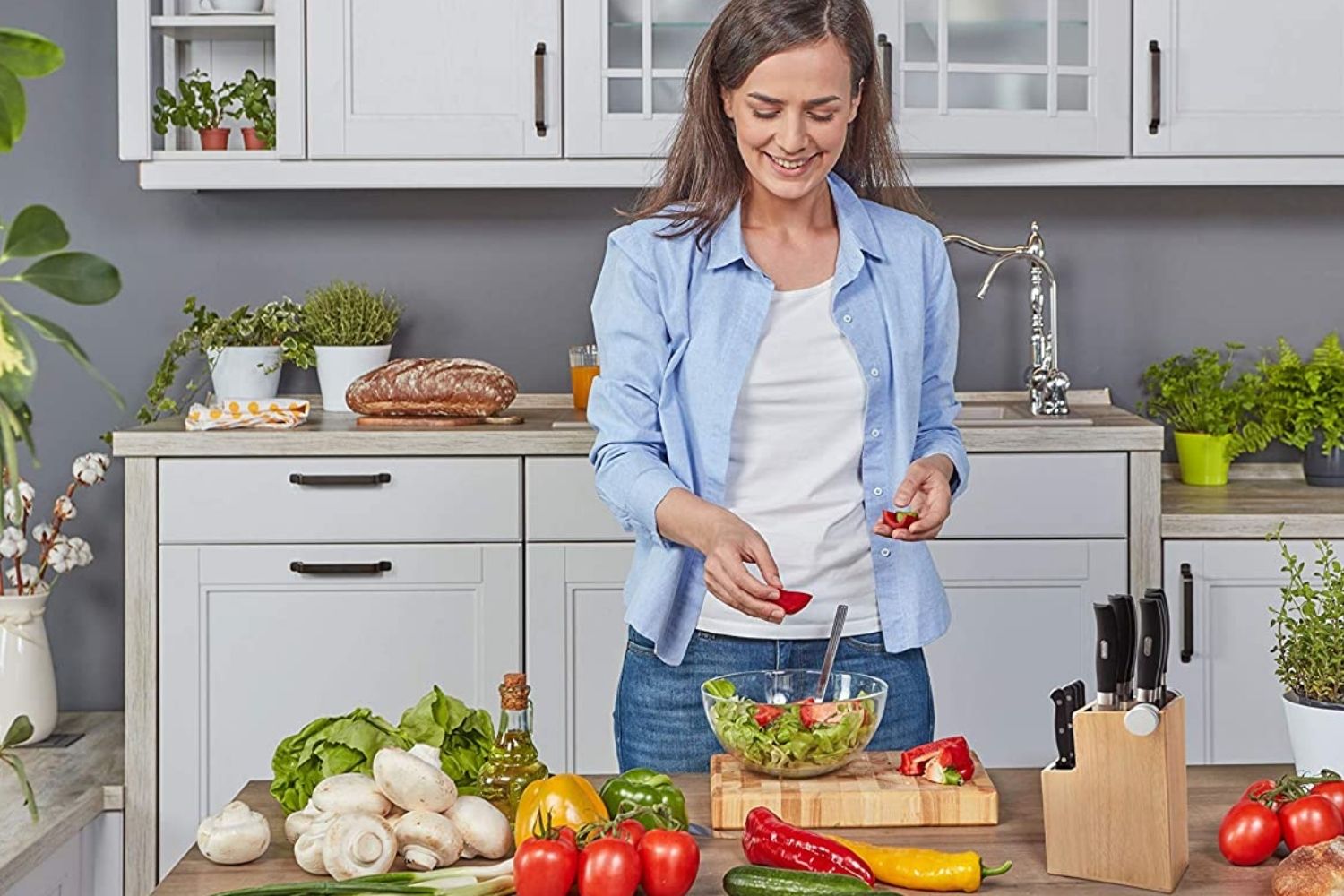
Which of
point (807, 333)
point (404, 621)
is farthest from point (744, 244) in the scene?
point (404, 621)

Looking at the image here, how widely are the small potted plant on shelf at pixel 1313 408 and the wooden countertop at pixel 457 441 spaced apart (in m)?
0.55

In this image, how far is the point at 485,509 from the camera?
3.10m

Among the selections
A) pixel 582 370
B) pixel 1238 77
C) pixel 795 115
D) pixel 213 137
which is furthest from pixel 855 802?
pixel 213 137

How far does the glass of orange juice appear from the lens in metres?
3.44

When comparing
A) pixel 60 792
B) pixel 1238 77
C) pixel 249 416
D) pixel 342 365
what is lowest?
pixel 60 792

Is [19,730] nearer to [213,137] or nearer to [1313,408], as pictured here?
[213,137]

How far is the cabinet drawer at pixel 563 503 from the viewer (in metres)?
3.09

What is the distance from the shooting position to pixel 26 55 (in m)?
0.57

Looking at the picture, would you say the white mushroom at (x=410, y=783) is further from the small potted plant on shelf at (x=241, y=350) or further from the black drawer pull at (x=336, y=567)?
the small potted plant on shelf at (x=241, y=350)

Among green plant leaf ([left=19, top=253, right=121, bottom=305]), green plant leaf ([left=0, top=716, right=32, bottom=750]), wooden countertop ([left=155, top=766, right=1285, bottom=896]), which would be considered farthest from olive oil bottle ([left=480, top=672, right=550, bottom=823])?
green plant leaf ([left=19, top=253, right=121, bottom=305])

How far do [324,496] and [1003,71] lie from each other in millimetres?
1505

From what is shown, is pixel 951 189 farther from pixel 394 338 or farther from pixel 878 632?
pixel 878 632

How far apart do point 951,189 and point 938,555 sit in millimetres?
883

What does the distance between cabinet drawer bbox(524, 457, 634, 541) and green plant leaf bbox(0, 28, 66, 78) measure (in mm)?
2510
